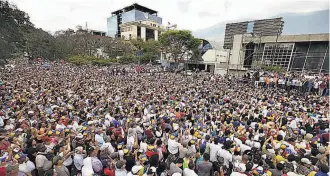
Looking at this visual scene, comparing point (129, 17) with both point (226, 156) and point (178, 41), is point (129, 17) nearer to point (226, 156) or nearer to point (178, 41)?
point (178, 41)

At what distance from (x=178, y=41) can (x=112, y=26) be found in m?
45.4

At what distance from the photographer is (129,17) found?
64500mm

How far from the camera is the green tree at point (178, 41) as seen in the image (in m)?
33.5

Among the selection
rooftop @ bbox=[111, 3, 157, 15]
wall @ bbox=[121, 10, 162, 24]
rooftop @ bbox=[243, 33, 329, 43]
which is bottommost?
rooftop @ bbox=[243, 33, 329, 43]

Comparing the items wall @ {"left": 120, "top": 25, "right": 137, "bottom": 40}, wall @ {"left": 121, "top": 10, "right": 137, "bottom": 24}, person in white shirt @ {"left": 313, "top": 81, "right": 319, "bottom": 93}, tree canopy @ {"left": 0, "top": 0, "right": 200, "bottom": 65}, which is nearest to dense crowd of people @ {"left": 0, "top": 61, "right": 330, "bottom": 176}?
person in white shirt @ {"left": 313, "top": 81, "right": 319, "bottom": 93}

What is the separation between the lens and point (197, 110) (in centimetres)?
836

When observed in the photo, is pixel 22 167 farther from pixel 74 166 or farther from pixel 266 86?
pixel 266 86

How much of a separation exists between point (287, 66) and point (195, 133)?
2414 centimetres

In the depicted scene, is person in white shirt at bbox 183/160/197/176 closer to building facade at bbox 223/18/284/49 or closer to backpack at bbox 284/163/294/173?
backpack at bbox 284/163/294/173

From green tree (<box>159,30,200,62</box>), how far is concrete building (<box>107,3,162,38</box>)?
32.4 meters

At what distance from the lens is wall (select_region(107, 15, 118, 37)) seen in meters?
69.8

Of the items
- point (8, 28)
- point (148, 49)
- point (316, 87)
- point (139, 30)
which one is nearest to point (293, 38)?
point (316, 87)

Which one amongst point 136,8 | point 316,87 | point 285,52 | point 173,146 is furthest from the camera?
point 136,8

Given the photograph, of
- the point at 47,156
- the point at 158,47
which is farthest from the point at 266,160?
the point at 158,47
